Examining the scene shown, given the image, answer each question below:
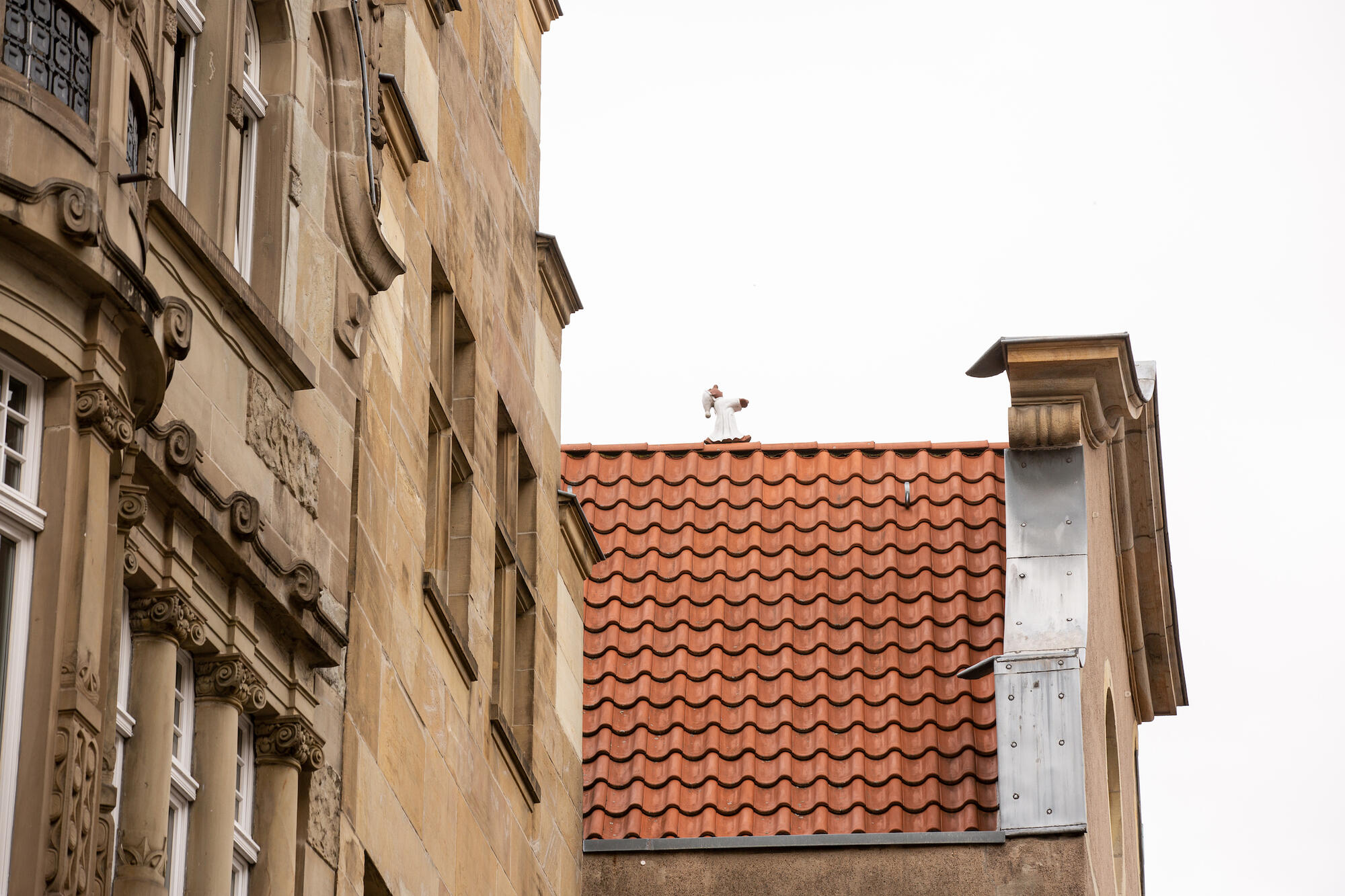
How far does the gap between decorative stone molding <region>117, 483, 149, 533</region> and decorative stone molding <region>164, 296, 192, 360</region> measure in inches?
19.0

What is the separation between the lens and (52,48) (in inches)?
313

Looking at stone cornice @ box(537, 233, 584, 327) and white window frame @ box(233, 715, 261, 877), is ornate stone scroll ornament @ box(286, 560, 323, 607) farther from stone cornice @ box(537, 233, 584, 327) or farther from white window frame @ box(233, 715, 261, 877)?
stone cornice @ box(537, 233, 584, 327)

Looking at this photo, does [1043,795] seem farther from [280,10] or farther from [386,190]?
[280,10]

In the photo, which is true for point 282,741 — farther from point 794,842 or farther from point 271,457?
point 794,842

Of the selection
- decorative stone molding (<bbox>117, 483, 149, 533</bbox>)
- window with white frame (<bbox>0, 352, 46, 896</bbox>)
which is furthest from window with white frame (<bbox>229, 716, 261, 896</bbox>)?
window with white frame (<bbox>0, 352, 46, 896</bbox>)

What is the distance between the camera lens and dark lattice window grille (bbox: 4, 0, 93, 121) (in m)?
7.79

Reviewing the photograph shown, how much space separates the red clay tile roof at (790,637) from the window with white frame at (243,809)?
8.36 metres

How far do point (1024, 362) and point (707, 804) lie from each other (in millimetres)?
4029

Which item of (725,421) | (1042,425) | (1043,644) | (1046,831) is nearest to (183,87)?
(1046,831)

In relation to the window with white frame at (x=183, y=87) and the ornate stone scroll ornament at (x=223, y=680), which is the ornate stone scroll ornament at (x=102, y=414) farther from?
the window with white frame at (x=183, y=87)

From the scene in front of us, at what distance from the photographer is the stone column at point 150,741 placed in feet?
27.2

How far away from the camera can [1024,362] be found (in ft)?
60.2

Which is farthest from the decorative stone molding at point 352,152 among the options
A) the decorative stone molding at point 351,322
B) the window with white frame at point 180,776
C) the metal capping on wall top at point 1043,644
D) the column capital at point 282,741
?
the metal capping on wall top at point 1043,644

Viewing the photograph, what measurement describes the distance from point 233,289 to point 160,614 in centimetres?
146
